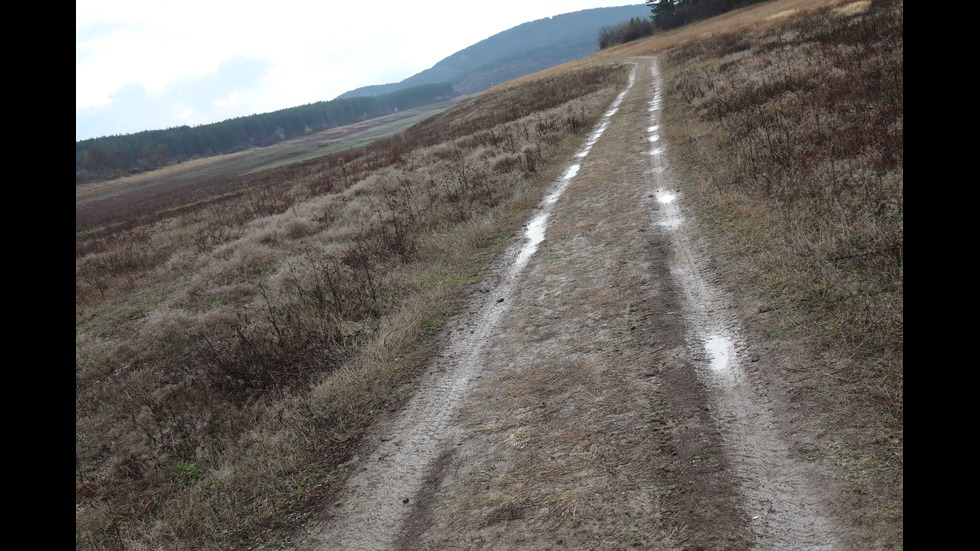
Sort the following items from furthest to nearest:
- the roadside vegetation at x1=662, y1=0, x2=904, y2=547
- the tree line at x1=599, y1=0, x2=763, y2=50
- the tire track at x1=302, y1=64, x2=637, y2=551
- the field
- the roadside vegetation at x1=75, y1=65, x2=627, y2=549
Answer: the tree line at x1=599, y1=0, x2=763, y2=50, the roadside vegetation at x1=75, y1=65, x2=627, y2=549, the tire track at x1=302, y1=64, x2=637, y2=551, the field, the roadside vegetation at x1=662, y1=0, x2=904, y2=547

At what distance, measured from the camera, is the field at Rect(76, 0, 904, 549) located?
393cm

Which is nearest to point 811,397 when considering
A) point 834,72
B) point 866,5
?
point 834,72

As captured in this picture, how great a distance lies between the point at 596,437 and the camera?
4320 millimetres

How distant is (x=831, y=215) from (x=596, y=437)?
4.99 m

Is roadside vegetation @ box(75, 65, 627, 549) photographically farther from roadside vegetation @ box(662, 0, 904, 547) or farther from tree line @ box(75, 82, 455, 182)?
tree line @ box(75, 82, 455, 182)

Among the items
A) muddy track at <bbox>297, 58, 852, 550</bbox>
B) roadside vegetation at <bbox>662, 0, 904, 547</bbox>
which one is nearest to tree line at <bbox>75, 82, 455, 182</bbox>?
roadside vegetation at <bbox>662, 0, 904, 547</bbox>

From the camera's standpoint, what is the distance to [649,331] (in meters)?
5.67

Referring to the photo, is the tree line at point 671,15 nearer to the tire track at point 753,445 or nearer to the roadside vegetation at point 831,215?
the roadside vegetation at point 831,215

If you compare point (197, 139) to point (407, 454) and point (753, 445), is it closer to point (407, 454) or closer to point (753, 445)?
point (407, 454)

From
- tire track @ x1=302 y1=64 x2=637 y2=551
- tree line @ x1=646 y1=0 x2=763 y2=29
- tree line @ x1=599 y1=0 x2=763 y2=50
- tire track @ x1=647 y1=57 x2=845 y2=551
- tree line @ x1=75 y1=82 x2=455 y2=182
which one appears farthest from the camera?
tree line @ x1=75 y1=82 x2=455 y2=182

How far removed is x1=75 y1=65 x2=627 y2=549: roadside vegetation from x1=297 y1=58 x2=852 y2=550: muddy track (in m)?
0.69

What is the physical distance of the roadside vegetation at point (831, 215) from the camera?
3.76 metres
